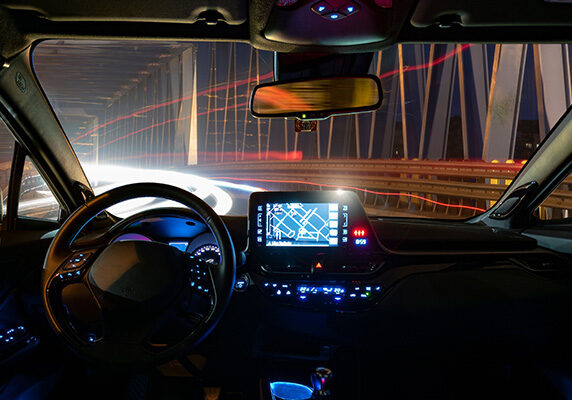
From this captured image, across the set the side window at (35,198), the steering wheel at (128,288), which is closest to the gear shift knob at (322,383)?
the steering wheel at (128,288)

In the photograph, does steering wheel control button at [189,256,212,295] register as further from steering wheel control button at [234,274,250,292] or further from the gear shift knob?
the gear shift knob

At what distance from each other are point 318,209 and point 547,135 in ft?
4.96

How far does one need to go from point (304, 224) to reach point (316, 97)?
699 millimetres

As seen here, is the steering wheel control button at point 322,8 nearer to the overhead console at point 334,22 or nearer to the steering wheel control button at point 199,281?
the overhead console at point 334,22

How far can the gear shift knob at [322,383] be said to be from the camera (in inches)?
96.1

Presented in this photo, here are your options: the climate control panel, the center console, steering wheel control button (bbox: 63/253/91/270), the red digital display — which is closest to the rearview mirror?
the center console

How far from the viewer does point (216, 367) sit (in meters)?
2.67

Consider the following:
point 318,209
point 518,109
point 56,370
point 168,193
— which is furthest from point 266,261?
point 518,109

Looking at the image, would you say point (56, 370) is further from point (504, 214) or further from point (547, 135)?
point (547, 135)

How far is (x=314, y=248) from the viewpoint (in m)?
2.48

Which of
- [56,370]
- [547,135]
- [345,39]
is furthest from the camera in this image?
[547,135]

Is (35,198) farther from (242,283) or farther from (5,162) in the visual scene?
(242,283)

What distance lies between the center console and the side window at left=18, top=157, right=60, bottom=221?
1.30 metres

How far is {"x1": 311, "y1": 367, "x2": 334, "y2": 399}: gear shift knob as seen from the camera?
244 cm
